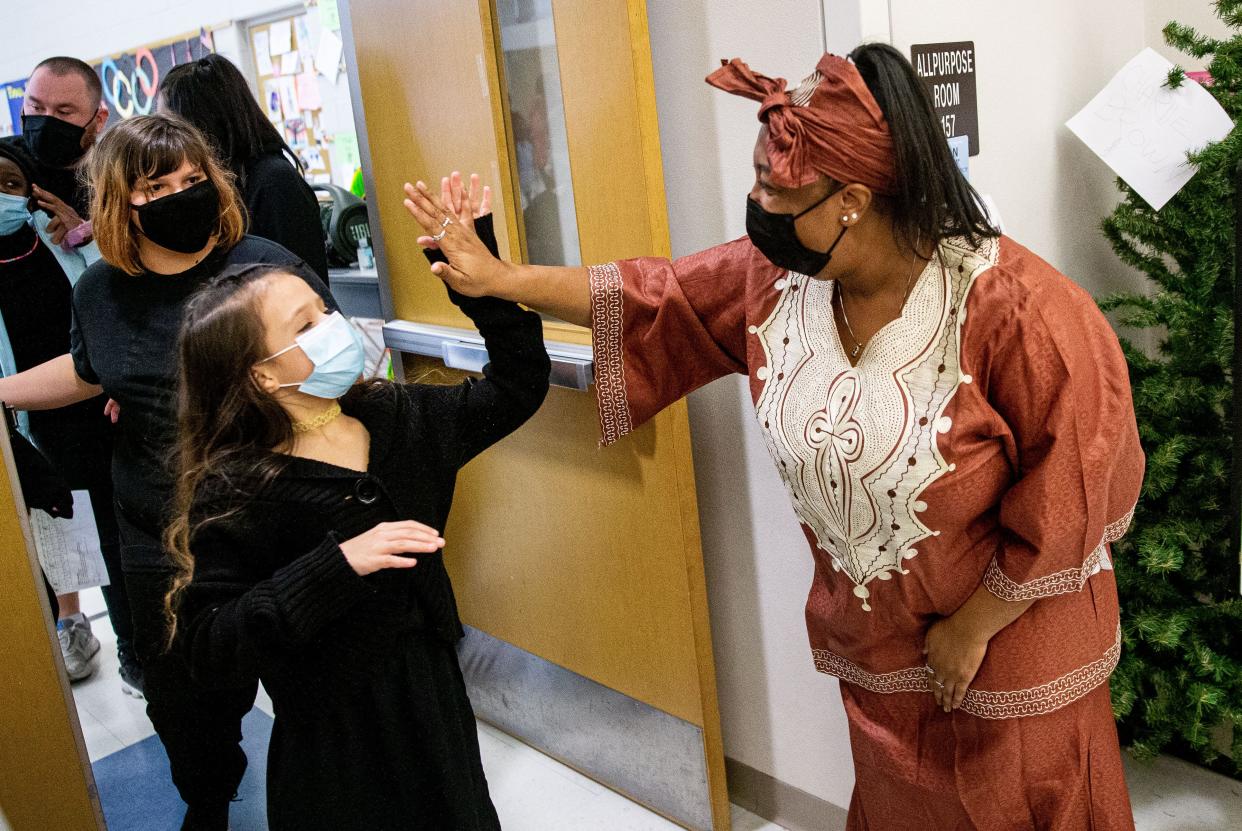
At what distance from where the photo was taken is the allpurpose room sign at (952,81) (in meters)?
1.56

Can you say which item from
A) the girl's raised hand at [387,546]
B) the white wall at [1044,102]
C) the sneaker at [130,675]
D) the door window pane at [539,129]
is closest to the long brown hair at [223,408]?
the girl's raised hand at [387,546]

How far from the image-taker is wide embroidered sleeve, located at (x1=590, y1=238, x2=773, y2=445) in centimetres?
147

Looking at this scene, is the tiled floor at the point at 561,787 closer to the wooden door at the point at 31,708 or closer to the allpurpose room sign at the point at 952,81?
the wooden door at the point at 31,708

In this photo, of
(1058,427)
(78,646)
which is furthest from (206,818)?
(1058,427)

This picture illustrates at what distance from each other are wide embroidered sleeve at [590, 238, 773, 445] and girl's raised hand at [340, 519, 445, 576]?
384 millimetres

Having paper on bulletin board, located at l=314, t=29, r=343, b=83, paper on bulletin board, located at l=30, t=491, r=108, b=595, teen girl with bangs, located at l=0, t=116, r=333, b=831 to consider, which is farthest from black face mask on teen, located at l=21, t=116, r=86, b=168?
paper on bulletin board, located at l=314, t=29, r=343, b=83

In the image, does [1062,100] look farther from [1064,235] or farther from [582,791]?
[582,791]

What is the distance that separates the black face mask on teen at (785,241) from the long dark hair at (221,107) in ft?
4.20

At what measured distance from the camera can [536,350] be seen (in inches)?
58.0

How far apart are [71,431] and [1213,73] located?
7.15 ft

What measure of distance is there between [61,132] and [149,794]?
4.81ft

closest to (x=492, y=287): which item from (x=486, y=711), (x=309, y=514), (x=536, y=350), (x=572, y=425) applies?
(x=536, y=350)

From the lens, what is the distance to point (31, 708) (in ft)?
6.13

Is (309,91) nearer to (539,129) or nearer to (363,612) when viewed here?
(539,129)
